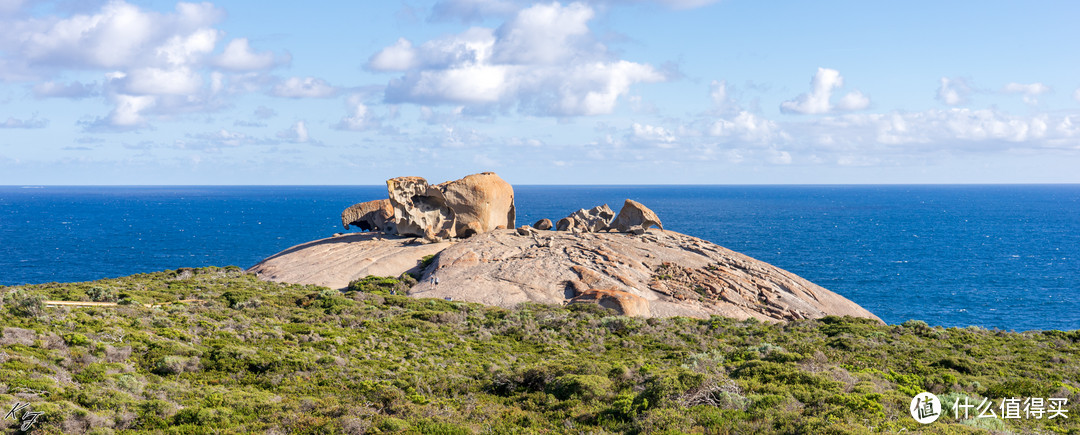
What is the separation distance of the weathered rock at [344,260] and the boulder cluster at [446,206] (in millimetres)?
1801

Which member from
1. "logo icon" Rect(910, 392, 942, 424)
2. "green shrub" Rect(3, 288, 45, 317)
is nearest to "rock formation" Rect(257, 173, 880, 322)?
"logo icon" Rect(910, 392, 942, 424)

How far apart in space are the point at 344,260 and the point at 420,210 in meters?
9.03

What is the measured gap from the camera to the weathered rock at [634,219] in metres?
57.9

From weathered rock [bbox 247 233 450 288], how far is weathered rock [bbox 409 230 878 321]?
3.85 metres

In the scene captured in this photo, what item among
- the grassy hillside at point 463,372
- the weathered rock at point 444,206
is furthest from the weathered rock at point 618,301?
the weathered rock at point 444,206

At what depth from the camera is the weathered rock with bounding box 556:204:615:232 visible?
196ft

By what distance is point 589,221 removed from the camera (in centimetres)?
6059

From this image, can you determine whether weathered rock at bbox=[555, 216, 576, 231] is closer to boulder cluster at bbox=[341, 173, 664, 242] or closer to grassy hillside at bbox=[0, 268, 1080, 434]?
boulder cluster at bbox=[341, 173, 664, 242]

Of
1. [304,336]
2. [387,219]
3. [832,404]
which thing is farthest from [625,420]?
[387,219]

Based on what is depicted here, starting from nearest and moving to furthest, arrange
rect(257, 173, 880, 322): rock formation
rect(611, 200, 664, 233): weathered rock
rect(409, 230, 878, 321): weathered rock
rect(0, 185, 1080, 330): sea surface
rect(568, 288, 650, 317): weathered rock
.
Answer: rect(568, 288, 650, 317): weathered rock < rect(409, 230, 878, 321): weathered rock < rect(257, 173, 880, 322): rock formation < rect(611, 200, 664, 233): weathered rock < rect(0, 185, 1080, 330): sea surface

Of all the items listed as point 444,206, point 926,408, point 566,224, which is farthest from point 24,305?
point 566,224

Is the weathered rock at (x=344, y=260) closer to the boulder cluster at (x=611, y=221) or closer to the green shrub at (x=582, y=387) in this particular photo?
the boulder cluster at (x=611, y=221)

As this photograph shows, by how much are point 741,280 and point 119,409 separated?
3985cm

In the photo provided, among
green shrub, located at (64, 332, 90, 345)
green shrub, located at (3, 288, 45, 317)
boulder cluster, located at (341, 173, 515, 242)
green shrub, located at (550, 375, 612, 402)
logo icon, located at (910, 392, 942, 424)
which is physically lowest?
green shrub, located at (550, 375, 612, 402)
